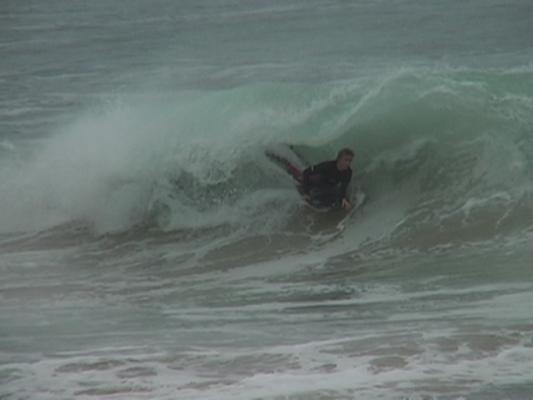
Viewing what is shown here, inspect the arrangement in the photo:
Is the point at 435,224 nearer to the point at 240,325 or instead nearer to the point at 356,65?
the point at 240,325

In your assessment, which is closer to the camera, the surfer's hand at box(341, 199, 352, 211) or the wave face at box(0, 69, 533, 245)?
the surfer's hand at box(341, 199, 352, 211)

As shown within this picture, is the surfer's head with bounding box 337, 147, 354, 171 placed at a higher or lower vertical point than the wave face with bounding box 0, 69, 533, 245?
lower

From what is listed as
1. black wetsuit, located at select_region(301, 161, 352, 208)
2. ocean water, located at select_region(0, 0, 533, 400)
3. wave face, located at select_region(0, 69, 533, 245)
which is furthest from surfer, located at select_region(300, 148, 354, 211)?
wave face, located at select_region(0, 69, 533, 245)

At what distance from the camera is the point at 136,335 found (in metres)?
12.0

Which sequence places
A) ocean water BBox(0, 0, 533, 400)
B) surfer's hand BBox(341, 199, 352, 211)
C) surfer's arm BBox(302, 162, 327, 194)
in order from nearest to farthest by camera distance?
ocean water BBox(0, 0, 533, 400), surfer's arm BBox(302, 162, 327, 194), surfer's hand BBox(341, 199, 352, 211)

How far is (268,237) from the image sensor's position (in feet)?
54.0

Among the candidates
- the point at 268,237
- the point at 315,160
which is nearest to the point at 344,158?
the point at 268,237

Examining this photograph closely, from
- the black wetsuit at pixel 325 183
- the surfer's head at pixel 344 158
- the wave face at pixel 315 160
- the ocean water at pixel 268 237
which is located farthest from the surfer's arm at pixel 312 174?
the wave face at pixel 315 160

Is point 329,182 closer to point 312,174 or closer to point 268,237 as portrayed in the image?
point 312,174

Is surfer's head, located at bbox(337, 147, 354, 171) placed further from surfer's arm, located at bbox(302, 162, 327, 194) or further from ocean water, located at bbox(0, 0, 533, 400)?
ocean water, located at bbox(0, 0, 533, 400)

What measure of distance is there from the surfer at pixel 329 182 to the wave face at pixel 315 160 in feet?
1.94

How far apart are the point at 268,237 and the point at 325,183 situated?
39.2 inches

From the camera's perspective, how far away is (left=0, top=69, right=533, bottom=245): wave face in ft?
54.5

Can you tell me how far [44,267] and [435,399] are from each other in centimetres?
687
